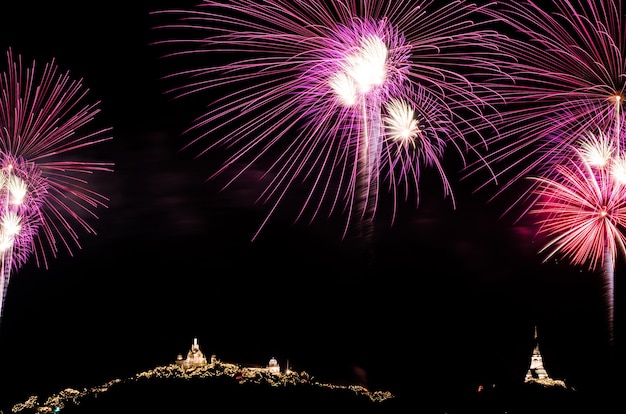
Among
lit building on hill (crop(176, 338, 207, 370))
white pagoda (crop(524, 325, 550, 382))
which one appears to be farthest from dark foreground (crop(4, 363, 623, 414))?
white pagoda (crop(524, 325, 550, 382))

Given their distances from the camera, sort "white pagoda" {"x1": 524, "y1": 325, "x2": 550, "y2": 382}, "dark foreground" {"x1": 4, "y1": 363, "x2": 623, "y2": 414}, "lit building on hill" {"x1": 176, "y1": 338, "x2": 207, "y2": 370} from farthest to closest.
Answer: "lit building on hill" {"x1": 176, "y1": 338, "x2": 207, "y2": 370}
"white pagoda" {"x1": 524, "y1": 325, "x2": 550, "y2": 382}
"dark foreground" {"x1": 4, "y1": 363, "x2": 623, "y2": 414}

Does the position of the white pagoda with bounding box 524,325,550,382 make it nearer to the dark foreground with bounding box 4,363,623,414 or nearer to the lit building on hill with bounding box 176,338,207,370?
the lit building on hill with bounding box 176,338,207,370

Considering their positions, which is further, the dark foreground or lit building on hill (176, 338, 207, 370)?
lit building on hill (176, 338, 207, 370)

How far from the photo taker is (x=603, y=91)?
13609 mm

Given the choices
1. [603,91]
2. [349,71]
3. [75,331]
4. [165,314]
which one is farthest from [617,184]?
[75,331]

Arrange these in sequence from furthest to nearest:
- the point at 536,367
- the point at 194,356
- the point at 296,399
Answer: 1. the point at 194,356
2. the point at 536,367
3. the point at 296,399

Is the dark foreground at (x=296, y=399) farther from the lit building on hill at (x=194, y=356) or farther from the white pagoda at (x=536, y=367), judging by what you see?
the white pagoda at (x=536, y=367)

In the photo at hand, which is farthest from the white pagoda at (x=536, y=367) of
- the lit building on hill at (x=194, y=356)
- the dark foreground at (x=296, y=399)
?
the dark foreground at (x=296, y=399)

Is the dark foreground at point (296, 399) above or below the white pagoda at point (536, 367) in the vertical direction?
below

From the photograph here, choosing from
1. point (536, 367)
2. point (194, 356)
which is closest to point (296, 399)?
Result: point (536, 367)

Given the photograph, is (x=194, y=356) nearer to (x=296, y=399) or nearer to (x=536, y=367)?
(x=536, y=367)

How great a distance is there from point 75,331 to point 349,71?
3897 centimetres

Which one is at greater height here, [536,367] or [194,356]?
[536,367]

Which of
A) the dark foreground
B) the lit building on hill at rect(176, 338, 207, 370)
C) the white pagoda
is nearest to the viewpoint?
the dark foreground
